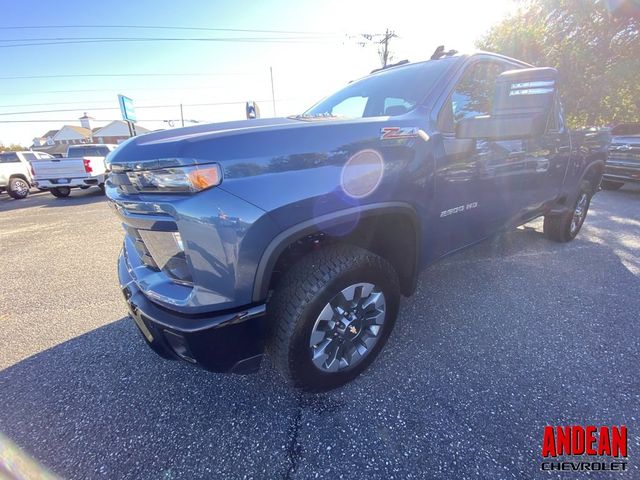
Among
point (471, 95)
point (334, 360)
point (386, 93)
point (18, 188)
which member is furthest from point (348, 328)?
point (18, 188)

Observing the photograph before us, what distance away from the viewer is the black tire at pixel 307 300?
1.61 metres

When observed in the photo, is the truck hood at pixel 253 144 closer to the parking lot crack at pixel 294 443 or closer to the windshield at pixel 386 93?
the windshield at pixel 386 93

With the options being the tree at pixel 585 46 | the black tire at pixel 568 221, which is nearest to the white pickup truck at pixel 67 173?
the black tire at pixel 568 221

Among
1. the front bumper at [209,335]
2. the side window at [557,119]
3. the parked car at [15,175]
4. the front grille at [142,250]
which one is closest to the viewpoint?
the front bumper at [209,335]

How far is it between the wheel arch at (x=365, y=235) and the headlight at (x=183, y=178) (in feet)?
1.25

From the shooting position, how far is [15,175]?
464 inches

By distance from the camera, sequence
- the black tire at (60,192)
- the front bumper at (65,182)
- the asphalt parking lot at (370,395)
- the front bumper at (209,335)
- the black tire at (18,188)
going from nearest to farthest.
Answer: the front bumper at (209,335) < the asphalt parking lot at (370,395) < the front bumper at (65,182) < the black tire at (60,192) < the black tire at (18,188)

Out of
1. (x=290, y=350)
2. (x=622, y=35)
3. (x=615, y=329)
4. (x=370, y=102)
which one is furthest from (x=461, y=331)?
(x=622, y=35)

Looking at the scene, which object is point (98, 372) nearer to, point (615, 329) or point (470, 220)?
point (470, 220)

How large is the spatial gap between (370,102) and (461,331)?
2041mm

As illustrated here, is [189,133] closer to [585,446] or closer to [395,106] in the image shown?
[395,106]

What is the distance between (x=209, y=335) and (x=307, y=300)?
1.63 feet

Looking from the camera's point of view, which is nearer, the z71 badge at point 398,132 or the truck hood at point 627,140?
the z71 badge at point 398,132

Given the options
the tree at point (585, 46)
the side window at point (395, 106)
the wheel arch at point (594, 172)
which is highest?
the tree at point (585, 46)
